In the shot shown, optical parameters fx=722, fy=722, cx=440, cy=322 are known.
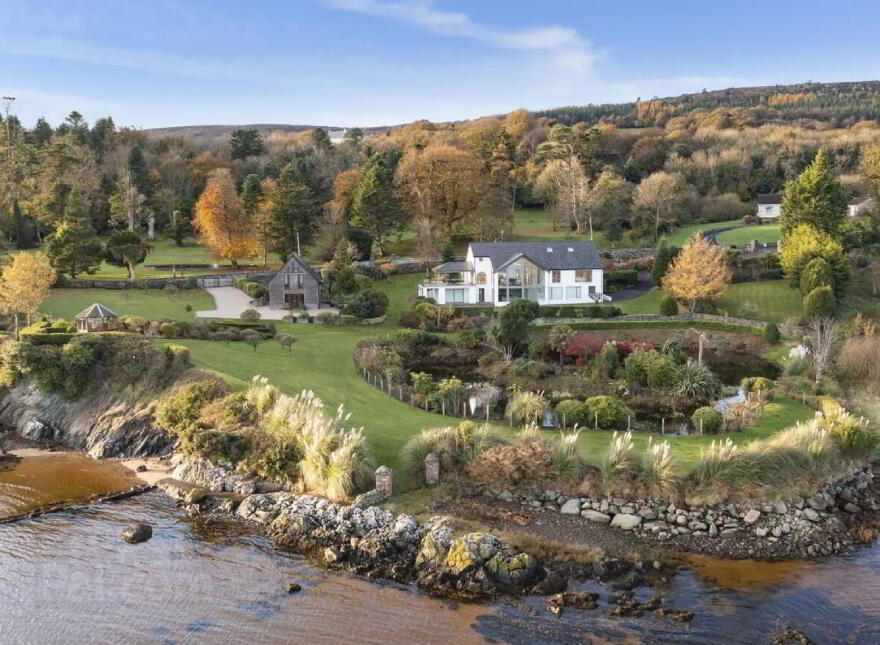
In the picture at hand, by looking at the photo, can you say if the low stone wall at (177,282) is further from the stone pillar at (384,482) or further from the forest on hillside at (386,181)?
the stone pillar at (384,482)

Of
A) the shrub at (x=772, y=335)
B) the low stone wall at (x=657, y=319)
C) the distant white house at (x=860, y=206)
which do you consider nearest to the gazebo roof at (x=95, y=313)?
the low stone wall at (x=657, y=319)

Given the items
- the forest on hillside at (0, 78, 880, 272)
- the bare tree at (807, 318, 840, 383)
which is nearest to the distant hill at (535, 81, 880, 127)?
the forest on hillside at (0, 78, 880, 272)

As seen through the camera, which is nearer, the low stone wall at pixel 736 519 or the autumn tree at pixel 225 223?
the low stone wall at pixel 736 519

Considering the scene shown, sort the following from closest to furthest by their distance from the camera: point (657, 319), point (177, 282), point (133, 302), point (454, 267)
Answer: point (657, 319), point (133, 302), point (177, 282), point (454, 267)

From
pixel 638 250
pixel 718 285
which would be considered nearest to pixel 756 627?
pixel 718 285

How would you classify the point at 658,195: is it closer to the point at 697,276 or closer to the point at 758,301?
the point at 758,301

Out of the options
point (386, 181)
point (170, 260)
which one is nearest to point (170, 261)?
point (170, 260)
